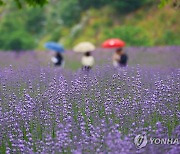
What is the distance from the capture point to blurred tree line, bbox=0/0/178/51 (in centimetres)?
2819

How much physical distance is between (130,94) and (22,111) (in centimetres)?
121

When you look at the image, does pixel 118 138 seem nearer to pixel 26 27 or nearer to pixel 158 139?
pixel 158 139

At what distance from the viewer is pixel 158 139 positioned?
14.3 feet

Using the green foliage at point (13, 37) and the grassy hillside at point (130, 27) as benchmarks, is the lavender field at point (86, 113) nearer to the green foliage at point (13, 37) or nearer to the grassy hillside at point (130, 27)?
the grassy hillside at point (130, 27)

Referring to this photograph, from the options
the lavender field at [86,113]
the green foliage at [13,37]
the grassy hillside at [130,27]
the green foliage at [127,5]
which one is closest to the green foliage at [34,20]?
the grassy hillside at [130,27]

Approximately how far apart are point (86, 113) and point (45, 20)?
3074cm

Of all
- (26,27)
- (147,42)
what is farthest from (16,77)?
(26,27)

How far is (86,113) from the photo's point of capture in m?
5.12

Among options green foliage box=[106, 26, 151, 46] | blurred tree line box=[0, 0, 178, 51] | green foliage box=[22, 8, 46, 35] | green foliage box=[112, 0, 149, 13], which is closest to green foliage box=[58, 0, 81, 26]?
blurred tree line box=[0, 0, 178, 51]

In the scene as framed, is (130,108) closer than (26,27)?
Yes

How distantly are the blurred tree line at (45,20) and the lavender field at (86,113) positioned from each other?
18.6m
